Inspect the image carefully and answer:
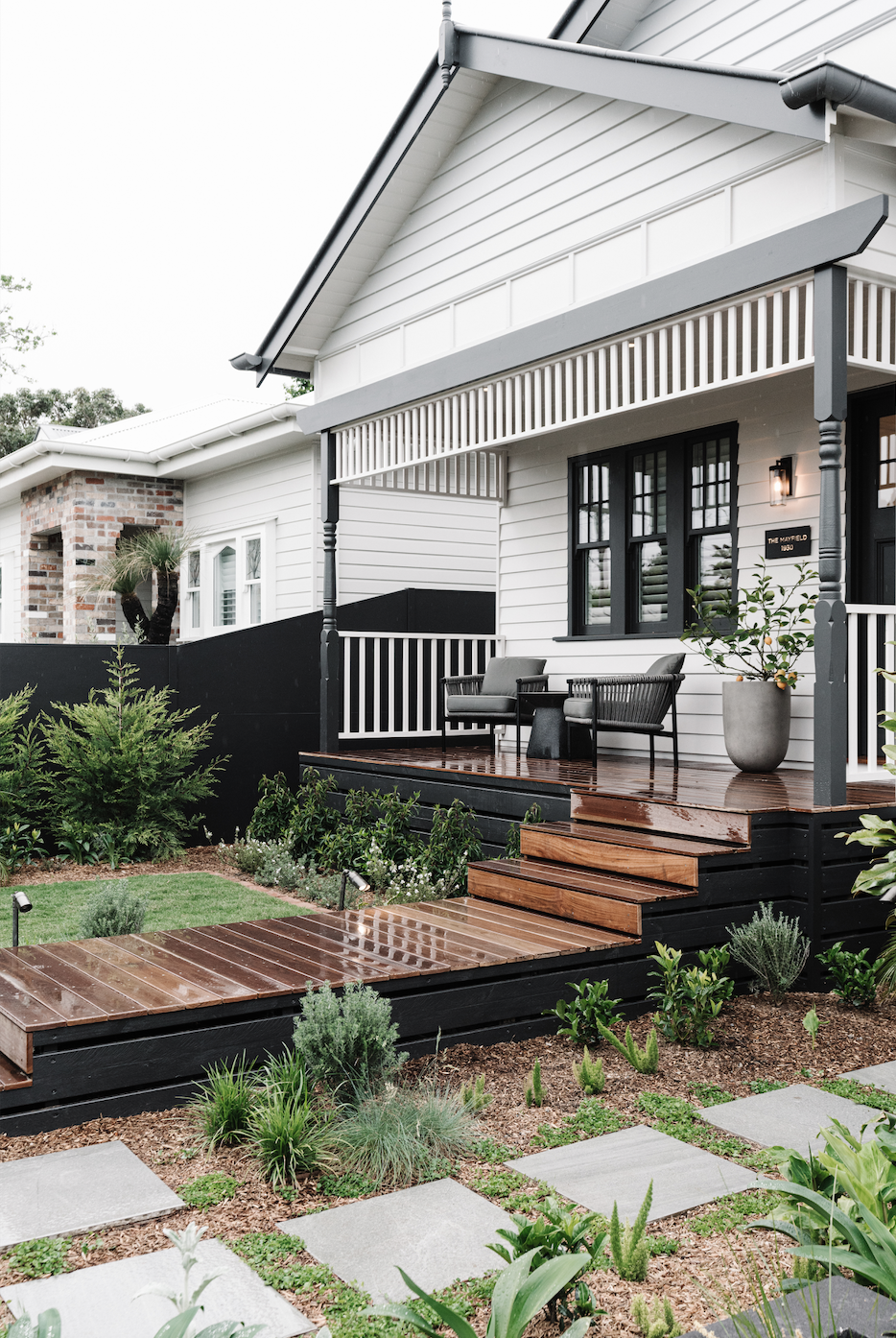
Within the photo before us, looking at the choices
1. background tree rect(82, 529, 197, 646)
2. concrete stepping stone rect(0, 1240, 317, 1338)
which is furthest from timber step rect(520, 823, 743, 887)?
background tree rect(82, 529, 197, 646)

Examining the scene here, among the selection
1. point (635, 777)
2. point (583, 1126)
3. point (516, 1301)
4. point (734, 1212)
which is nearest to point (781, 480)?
point (635, 777)

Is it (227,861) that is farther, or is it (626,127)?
(227,861)

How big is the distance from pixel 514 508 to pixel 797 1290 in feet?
28.8

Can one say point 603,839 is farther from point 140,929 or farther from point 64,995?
point 64,995

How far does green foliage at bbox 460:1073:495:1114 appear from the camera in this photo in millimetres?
3729

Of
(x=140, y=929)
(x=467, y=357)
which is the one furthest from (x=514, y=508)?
(x=140, y=929)

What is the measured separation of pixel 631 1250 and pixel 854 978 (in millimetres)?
2764

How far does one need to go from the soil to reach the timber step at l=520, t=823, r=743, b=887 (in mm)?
662

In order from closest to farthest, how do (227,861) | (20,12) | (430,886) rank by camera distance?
(430,886), (227,861), (20,12)

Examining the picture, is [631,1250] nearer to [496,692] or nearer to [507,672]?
[496,692]

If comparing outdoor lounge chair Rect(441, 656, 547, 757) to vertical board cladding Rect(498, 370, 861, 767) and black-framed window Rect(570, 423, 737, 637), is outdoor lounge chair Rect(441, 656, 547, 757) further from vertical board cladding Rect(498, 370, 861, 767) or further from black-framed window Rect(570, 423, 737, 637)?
black-framed window Rect(570, 423, 737, 637)

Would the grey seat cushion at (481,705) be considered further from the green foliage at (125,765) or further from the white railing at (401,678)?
the green foliage at (125,765)

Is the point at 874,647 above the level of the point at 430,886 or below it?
above

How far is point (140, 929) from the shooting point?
539 cm
